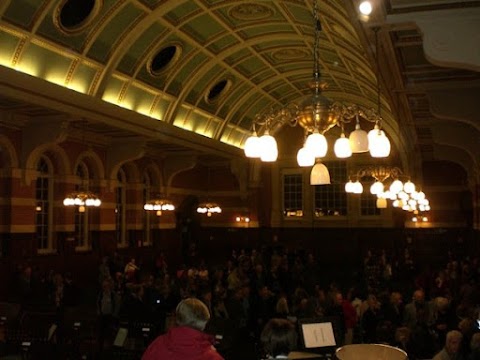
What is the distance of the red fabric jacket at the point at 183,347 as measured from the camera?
11.0 ft

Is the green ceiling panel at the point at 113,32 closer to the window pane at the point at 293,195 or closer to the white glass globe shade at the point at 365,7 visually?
the white glass globe shade at the point at 365,7

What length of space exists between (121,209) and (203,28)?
292 inches

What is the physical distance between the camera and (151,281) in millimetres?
12797

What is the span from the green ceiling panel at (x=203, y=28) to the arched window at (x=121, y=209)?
6161 millimetres

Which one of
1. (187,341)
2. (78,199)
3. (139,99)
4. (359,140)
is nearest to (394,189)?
(359,140)

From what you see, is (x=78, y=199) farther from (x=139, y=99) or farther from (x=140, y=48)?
(x=140, y=48)

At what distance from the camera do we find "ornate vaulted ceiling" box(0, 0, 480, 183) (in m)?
9.49

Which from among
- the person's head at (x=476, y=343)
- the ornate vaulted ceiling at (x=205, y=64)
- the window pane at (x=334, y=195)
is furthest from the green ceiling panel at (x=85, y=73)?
the window pane at (x=334, y=195)

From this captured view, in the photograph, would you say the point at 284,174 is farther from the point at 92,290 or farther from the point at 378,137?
the point at 378,137

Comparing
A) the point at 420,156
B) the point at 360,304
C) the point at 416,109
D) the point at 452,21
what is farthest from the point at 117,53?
the point at 420,156

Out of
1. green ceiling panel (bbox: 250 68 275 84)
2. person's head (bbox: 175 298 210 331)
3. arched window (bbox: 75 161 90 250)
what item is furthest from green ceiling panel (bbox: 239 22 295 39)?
person's head (bbox: 175 298 210 331)

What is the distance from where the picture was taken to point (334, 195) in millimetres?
26594

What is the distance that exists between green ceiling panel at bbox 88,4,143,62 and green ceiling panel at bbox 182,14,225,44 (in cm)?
180

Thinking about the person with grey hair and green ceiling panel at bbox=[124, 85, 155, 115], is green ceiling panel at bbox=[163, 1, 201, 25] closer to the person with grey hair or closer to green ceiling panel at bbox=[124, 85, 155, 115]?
green ceiling panel at bbox=[124, 85, 155, 115]
